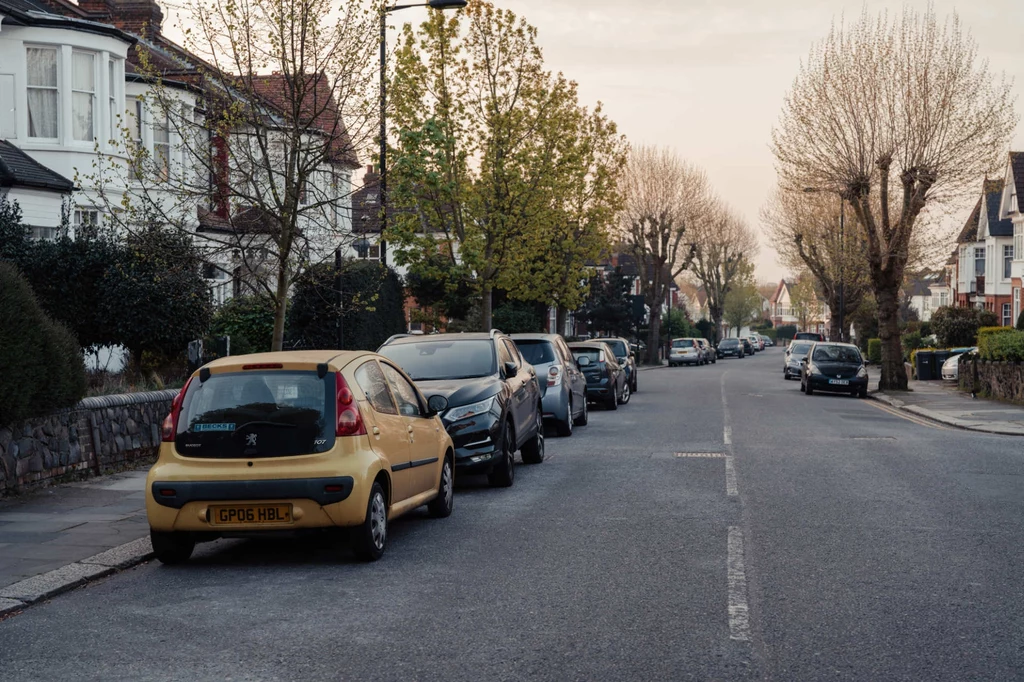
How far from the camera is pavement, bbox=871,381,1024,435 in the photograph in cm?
2197

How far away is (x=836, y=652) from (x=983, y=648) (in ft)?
2.51

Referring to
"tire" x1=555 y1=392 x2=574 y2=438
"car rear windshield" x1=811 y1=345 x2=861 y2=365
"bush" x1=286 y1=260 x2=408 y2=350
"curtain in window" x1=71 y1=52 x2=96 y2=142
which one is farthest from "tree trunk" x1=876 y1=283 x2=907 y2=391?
"curtain in window" x1=71 y1=52 x2=96 y2=142

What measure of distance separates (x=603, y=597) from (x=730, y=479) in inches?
244

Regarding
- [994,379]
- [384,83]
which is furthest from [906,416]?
[384,83]

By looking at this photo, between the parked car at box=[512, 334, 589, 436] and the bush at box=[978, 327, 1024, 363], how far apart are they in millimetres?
13773

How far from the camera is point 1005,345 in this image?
28.5 meters

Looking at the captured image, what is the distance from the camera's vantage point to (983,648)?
584 centimetres

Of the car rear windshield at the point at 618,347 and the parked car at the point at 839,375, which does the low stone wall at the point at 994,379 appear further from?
the car rear windshield at the point at 618,347

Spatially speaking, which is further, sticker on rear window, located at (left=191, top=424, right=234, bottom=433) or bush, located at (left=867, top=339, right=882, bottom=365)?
bush, located at (left=867, top=339, right=882, bottom=365)

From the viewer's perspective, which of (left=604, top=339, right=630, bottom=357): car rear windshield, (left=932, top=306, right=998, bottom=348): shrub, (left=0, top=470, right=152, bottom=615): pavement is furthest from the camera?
(left=932, top=306, right=998, bottom=348): shrub

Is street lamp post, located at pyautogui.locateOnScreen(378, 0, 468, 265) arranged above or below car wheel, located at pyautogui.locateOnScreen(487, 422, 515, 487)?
above

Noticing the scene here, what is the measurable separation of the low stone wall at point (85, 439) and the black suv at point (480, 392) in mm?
3209

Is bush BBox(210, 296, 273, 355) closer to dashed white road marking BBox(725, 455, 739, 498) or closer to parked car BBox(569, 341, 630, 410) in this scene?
parked car BBox(569, 341, 630, 410)

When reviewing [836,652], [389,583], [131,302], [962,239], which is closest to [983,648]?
[836,652]
